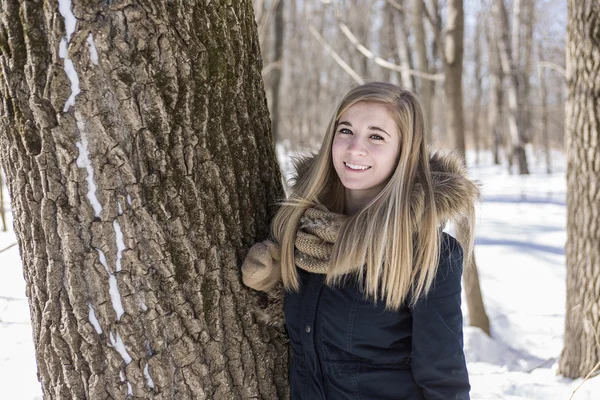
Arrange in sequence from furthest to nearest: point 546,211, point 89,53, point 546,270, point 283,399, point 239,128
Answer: point 546,211 → point 546,270 → point 283,399 → point 239,128 → point 89,53

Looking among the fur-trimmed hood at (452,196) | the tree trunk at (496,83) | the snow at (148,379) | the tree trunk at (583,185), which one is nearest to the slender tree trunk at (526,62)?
the tree trunk at (496,83)

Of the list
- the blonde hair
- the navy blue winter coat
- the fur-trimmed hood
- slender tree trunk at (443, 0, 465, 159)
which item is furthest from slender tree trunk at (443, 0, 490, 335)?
the navy blue winter coat

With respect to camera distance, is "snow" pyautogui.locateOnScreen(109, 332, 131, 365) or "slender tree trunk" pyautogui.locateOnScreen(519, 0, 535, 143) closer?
"snow" pyautogui.locateOnScreen(109, 332, 131, 365)

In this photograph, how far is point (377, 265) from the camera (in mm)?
1678

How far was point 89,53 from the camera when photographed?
1.51 metres

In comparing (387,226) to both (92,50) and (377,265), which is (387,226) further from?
(92,50)

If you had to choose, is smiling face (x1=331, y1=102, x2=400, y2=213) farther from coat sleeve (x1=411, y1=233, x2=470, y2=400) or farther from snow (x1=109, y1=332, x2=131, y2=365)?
snow (x1=109, y1=332, x2=131, y2=365)

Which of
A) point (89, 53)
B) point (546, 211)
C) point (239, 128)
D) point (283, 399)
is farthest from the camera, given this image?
point (546, 211)

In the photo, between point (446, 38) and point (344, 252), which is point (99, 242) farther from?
point (446, 38)

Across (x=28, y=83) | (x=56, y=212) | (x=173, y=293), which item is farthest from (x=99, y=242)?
(x=28, y=83)

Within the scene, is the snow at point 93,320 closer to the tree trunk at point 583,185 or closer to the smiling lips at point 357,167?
the smiling lips at point 357,167

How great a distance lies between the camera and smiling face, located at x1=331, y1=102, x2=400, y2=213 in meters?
1.86

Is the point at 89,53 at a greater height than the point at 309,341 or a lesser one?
greater

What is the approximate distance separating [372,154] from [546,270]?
5.59m
